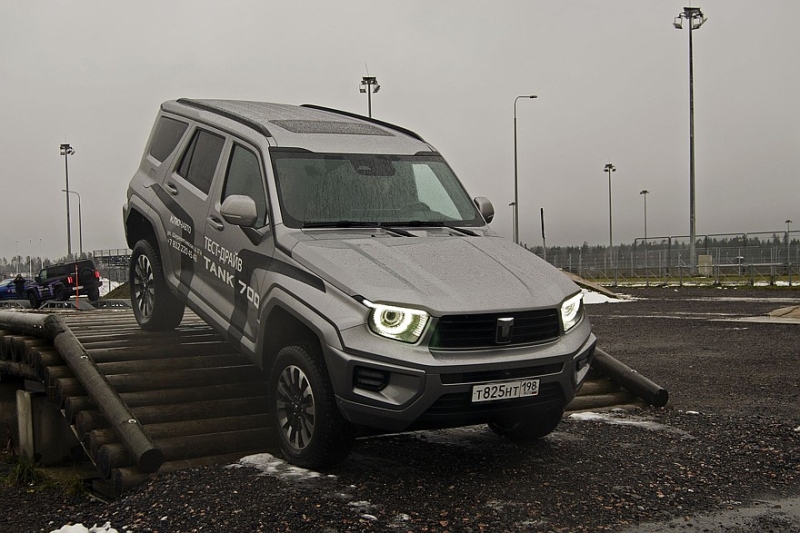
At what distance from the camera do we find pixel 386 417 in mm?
4918

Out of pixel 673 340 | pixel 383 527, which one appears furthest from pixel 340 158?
pixel 673 340

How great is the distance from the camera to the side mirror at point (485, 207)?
268 inches

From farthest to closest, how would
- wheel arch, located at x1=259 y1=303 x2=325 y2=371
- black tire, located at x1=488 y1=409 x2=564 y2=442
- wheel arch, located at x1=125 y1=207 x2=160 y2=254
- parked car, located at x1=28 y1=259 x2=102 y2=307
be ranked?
parked car, located at x1=28 y1=259 x2=102 y2=307
wheel arch, located at x1=125 y1=207 x2=160 y2=254
black tire, located at x1=488 y1=409 x2=564 y2=442
wheel arch, located at x1=259 y1=303 x2=325 y2=371

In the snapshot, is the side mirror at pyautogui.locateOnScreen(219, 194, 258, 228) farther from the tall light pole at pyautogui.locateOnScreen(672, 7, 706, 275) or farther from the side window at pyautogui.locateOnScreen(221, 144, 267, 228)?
the tall light pole at pyautogui.locateOnScreen(672, 7, 706, 275)

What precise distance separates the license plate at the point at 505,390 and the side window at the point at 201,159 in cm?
318

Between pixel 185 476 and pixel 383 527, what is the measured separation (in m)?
1.62

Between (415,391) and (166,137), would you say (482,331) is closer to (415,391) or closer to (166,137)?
(415,391)

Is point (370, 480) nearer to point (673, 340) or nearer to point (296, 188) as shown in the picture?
point (296, 188)

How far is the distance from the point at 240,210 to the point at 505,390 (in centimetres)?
218

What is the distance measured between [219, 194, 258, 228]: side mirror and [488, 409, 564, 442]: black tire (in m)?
2.42

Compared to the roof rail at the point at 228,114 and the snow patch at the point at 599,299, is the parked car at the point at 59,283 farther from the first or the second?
the roof rail at the point at 228,114

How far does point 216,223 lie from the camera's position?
6605 mm

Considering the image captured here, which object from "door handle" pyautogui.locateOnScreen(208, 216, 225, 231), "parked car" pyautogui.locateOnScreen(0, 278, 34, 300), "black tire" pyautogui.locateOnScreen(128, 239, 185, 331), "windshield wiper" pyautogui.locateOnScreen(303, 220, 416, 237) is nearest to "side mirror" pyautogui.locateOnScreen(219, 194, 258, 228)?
"windshield wiper" pyautogui.locateOnScreen(303, 220, 416, 237)

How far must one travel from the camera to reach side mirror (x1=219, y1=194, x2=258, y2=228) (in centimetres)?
570
